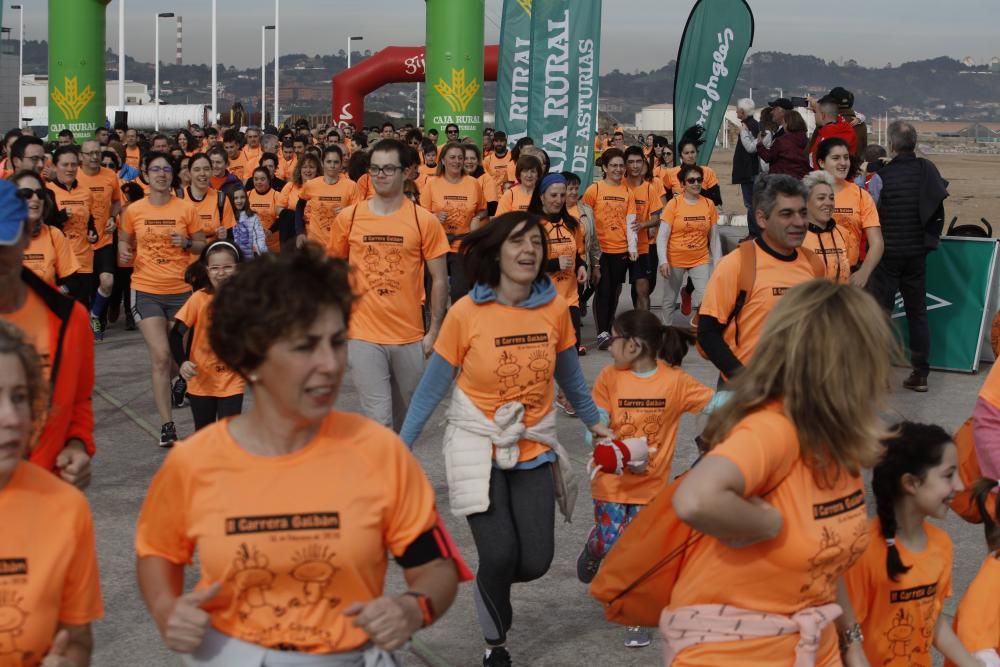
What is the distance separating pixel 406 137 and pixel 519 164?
38.8ft

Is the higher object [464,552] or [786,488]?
[786,488]

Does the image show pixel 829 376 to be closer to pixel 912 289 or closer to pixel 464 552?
pixel 464 552

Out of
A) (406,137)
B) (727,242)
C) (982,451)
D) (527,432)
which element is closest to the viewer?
(982,451)

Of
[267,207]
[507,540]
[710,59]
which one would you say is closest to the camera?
[507,540]

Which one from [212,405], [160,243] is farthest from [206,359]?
[160,243]

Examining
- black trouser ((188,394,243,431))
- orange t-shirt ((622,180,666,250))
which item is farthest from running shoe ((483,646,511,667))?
orange t-shirt ((622,180,666,250))

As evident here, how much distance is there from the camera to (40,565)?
2.89 meters

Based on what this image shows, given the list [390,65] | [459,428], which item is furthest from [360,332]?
[390,65]

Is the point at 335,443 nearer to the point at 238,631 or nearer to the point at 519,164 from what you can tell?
the point at 238,631

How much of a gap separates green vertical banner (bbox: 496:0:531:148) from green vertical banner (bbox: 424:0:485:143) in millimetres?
5302

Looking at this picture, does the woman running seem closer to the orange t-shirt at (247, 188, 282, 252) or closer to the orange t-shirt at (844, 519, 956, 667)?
the orange t-shirt at (247, 188, 282, 252)

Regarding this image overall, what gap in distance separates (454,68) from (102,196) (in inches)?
448

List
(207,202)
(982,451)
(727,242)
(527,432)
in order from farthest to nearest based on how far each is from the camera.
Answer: (727,242) → (207,202) → (527,432) → (982,451)

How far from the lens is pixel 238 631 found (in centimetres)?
292
